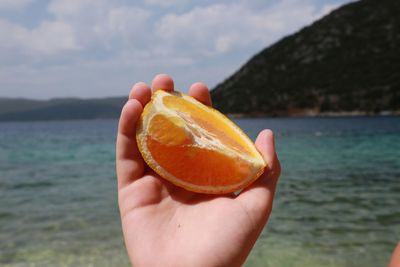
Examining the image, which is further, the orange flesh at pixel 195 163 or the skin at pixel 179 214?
the orange flesh at pixel 195 163

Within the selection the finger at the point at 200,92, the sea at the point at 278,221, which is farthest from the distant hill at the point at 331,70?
the finger at the point at 200,92

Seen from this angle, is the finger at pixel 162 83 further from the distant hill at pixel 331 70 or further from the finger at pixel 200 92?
the distant hill at pixel 331 70

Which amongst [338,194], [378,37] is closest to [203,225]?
[338,194]

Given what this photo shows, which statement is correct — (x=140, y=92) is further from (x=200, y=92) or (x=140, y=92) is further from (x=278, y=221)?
(x=278, y=221)

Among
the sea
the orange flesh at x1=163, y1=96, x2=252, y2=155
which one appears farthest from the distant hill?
the orange flesh at x1=163, y1=96, x2=252, y2=155

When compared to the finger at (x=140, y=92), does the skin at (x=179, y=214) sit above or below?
below
